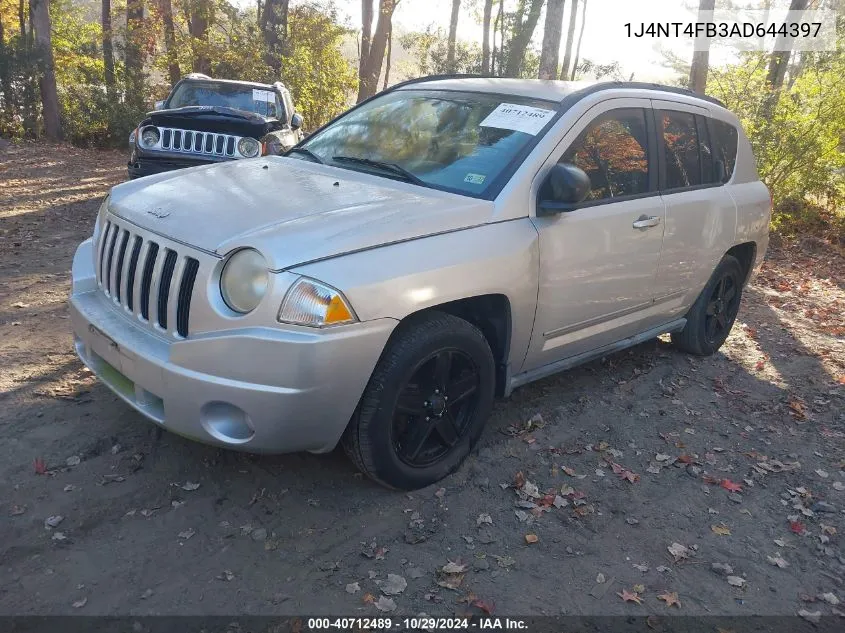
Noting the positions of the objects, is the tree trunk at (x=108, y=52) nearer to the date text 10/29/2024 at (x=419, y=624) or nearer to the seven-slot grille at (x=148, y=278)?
the seven-slot grille at (x=148, y=278)

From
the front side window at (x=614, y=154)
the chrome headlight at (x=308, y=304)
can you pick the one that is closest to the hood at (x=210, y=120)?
the front side window at (x=614, y=154)

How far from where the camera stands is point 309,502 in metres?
3.43

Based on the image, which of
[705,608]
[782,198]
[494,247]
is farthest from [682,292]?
[782,198]

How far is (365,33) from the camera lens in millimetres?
23766

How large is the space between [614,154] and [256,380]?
256 cm

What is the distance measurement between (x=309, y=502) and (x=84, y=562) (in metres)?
0.98

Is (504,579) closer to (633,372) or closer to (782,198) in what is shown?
(633,372)

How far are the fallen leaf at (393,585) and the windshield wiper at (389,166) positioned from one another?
6.30 ft

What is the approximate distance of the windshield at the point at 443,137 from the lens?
3822mm

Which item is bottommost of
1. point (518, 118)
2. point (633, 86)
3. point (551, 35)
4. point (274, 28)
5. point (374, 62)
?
point (518, 118)

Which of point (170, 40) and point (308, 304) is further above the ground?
point (170, 40)

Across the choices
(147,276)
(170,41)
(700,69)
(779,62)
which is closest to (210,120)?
(147,276)

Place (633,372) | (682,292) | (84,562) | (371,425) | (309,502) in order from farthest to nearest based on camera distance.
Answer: (633,372), (682,292), (309,502), (371,425), (84,562)

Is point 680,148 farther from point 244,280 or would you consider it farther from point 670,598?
point 244,280
